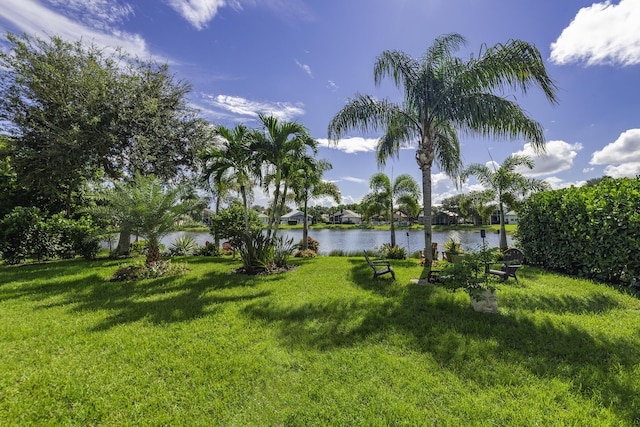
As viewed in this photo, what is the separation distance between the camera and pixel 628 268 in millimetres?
6367

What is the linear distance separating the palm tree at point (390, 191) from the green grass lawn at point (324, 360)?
1085cm

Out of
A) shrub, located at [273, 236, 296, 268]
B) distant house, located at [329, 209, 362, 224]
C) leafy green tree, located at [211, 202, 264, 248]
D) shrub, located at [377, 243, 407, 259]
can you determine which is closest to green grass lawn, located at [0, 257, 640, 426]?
shrub, located at [273, 236, 296, 268]

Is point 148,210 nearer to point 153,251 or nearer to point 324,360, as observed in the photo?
point 153,251

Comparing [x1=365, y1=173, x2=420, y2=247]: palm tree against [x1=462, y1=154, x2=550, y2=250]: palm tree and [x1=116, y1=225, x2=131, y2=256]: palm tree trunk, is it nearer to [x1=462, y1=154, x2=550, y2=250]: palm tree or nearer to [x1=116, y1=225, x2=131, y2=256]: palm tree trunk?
[x1=462, y1=154, x2=550, y2=250]: palm tree

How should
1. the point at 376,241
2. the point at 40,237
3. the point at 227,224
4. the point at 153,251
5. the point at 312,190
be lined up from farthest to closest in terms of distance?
the point at 376,241 → the point at 312,190 → the point at 227,224 → the point at 40,237 → the point at 153,251

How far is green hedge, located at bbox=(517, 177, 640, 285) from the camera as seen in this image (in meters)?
→ 6.29

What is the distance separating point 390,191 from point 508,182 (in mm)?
6358

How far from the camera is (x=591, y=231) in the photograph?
284 inches

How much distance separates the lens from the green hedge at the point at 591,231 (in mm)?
6285

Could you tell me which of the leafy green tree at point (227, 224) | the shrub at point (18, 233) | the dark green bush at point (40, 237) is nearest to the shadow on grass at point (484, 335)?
the dark green bush at point (40, 237)

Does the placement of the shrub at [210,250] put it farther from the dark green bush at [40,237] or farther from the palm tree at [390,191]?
the palm tree at [390,191]

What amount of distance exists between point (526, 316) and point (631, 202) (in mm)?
4327

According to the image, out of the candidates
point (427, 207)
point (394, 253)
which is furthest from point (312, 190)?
point (427, 207)

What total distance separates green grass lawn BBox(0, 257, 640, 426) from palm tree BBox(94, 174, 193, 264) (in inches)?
129
